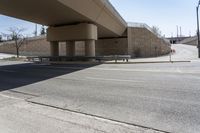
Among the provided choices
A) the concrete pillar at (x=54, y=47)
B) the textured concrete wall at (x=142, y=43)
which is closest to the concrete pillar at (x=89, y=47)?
the concrete pillar at (x=54, y=47)

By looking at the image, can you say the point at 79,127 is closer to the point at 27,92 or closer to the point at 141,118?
the point at 141,118

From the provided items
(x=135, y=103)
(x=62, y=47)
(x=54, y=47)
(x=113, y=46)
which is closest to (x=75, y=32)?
(x=54, y=47)

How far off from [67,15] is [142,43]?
25.7 meters

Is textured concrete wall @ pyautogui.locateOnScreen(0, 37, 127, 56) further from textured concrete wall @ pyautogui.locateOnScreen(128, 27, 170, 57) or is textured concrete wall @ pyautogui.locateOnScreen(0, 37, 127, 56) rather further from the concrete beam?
the concrete beam

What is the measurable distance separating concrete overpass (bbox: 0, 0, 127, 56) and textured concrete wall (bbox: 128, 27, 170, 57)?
9.67m

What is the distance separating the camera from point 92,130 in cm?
483

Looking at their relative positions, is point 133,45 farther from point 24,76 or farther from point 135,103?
point 135,103

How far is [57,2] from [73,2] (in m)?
1.67

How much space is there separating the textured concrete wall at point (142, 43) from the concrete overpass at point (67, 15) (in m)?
9.67

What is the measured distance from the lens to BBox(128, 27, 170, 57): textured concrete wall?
1732 inches

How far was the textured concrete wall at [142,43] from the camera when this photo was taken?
44.0 meters

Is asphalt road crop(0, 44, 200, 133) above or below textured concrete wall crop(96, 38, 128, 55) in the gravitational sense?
below

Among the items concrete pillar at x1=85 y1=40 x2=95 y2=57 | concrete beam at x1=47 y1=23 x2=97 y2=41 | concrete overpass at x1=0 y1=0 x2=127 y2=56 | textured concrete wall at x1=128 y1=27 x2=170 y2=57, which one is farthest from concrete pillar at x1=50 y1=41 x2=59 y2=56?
textured concrete wall at x1=128 y1=27 x2=170 y2=57

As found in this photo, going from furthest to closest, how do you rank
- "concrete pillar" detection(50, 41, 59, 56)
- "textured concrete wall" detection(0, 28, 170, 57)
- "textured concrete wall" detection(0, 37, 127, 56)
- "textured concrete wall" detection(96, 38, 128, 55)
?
"textured concrete wall" detection(0, 37, 127, 56) < "textured concrete wall" detection(0, 28, 170, 57) < "textured concrete wall" detection(96, 38, 128, 55) < "concrete pillar" detection(50, 41, 59, 56)
